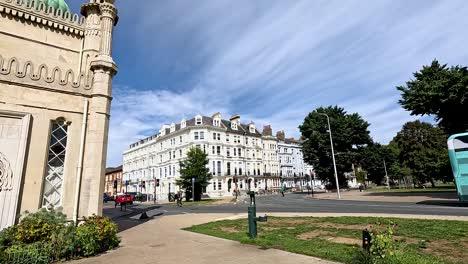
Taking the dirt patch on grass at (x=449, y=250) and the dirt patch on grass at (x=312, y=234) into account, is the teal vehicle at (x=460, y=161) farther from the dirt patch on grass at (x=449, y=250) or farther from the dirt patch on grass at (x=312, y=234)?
the dirt patch on grass at (x=312, y=234)

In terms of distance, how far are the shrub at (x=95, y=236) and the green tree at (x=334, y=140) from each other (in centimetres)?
4977

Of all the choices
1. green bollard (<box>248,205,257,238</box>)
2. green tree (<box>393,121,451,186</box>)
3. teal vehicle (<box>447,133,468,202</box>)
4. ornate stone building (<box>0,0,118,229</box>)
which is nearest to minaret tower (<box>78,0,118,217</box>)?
ornate stone building (<box>0,0,118,229</box>)

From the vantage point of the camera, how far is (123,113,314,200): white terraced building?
2456 inches

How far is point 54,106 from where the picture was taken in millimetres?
8977

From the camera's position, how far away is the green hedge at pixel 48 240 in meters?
6.34

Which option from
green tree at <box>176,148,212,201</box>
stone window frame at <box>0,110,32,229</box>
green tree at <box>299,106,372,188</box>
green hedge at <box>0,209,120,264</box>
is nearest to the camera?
green hedge at <box>0,209,120,264</box>

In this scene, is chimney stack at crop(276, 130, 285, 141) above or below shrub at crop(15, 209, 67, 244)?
above

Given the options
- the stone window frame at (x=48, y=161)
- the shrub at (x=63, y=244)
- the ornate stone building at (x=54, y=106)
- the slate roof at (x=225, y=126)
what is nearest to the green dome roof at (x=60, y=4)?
the ornate stone building at (x=54, y=106)

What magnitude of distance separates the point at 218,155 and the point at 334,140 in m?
26.2

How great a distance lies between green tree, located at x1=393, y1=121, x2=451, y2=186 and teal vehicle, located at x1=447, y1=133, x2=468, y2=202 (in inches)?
1362

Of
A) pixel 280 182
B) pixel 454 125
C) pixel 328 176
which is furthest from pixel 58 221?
pixel 280 182

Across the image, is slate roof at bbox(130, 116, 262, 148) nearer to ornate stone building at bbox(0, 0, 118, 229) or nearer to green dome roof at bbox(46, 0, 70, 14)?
green dome roof at bbox(46, 0, 70, 14)

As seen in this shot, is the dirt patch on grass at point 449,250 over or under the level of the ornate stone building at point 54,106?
under

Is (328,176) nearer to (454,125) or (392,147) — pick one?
(454,125)
